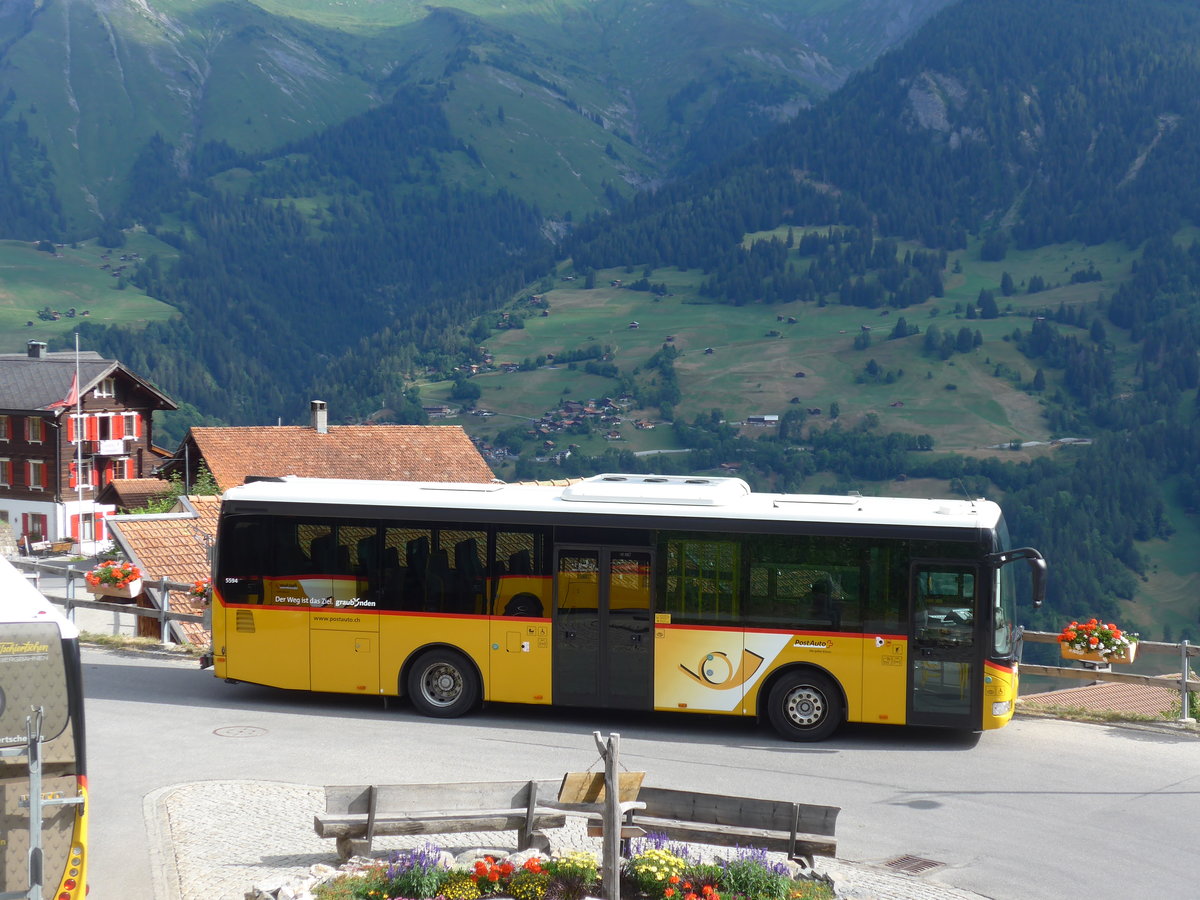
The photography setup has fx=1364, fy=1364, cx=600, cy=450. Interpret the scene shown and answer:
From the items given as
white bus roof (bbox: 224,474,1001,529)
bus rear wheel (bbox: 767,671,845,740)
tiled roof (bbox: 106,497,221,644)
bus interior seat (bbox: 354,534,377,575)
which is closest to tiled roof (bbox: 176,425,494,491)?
tiled roof (bbox: 106,497,221,644)

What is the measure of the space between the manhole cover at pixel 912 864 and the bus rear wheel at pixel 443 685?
6.98m

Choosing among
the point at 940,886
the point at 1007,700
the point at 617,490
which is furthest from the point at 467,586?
the point at 940,886

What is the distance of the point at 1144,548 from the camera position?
198250mm

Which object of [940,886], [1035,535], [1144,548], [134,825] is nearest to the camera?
[940,886]

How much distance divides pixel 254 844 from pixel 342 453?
45.6 m

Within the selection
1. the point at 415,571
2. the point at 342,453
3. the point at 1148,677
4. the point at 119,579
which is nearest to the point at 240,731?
the point at 415,571

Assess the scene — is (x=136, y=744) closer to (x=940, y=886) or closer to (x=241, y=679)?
(x=241, y=679)

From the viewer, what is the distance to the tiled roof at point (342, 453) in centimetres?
5584

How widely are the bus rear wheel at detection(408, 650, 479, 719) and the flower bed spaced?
7150 millimetres

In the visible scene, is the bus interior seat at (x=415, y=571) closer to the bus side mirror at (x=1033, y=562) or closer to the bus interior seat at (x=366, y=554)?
the bus interior seat at (x=366, y=554)

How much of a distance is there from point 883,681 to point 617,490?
4.08 meters

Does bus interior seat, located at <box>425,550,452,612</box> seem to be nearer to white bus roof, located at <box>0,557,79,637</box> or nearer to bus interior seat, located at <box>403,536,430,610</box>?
bus interior seat, located at <box>403,536,430,610</box>

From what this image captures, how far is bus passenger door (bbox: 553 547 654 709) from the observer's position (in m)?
17.0

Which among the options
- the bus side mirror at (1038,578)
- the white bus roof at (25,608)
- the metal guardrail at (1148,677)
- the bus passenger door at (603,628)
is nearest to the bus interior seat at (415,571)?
the bus passenger door at (603,628)
